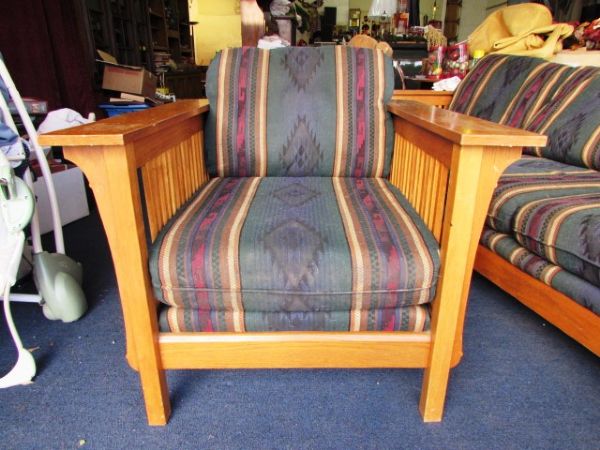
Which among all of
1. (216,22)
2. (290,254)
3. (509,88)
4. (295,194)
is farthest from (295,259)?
(216,22)

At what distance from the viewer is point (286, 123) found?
1.28 metres

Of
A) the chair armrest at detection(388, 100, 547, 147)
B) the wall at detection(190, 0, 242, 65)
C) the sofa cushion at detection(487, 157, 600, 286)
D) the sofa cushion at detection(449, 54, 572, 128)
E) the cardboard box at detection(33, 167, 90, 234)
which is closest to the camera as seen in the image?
the chair armrest at detection(388, 100, 547, 147)

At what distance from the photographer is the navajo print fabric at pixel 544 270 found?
1.05 m

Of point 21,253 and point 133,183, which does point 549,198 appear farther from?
point 21,253

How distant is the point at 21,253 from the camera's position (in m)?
1.06

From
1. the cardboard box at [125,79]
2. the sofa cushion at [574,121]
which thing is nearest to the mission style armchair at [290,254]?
the sofa cushion at [574,121]

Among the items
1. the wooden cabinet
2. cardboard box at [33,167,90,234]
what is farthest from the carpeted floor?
the wooden cabinet

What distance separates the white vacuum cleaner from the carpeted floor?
64mm

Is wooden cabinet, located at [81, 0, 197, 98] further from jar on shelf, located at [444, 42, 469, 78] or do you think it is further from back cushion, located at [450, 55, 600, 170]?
back cushion, located at [450, 55, 600, 170]

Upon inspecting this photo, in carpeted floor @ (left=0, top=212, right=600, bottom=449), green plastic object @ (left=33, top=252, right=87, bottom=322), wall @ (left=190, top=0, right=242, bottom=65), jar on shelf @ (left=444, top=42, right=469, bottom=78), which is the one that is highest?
wall @ (left=190, top=0, right=242, bottom=65)

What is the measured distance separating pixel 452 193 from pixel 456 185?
0.02 meters

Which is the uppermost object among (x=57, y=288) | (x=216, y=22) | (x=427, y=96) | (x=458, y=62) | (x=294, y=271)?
(x=216, y=22)

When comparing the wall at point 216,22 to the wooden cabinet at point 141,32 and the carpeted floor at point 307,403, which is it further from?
the carpeted floor at point 307,403

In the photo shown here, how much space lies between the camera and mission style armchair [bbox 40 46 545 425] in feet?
2.58
